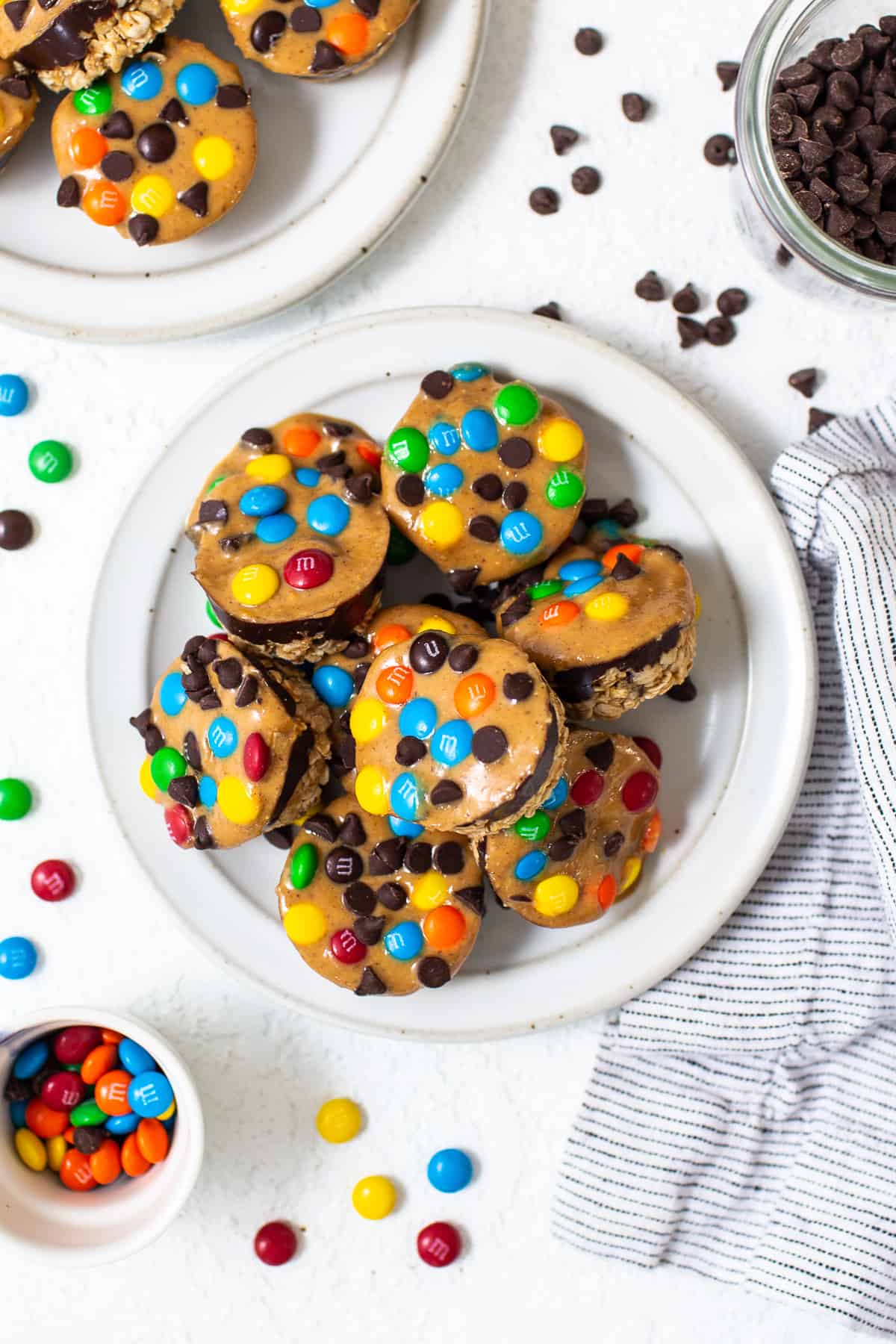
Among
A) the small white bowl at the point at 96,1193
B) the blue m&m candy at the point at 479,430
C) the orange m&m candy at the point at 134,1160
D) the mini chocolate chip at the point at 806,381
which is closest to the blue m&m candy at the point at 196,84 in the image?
the blue m&m candy at the point at 479,430

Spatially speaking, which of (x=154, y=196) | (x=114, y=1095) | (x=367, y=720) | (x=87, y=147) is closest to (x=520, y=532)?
(x=367, y=720)

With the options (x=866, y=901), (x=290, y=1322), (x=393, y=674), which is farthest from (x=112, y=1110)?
(x=866, y=901)

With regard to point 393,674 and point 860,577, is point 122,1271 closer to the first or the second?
point 393,674

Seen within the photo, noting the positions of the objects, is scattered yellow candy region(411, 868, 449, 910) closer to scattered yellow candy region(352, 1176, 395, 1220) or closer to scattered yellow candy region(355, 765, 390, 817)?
scattered yellow candy region(355, 765, 390, 817)

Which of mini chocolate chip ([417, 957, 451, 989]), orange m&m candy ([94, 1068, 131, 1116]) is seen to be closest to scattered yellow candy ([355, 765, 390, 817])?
mini chocolate chip ([417, 957, 451, 989])

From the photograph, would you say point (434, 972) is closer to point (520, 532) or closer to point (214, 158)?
point (520, 532)

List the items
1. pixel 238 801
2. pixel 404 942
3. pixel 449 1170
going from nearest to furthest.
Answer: pixel 238 801, pixel 404 942, pixel 449 1170
